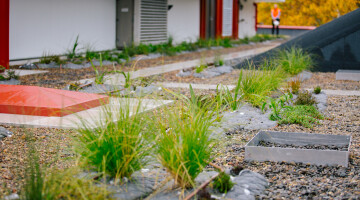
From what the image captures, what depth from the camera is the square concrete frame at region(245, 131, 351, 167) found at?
12.3 feet

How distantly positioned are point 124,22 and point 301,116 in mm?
9531

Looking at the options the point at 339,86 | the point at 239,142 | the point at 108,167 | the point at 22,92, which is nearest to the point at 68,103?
the point at 22,92

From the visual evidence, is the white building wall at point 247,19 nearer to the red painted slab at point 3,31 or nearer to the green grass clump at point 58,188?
the red painted slab at point 3,31

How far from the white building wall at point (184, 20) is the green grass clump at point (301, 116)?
10.9 metres

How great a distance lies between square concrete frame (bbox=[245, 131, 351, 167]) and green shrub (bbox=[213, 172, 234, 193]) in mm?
821

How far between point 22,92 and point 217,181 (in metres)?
3.52

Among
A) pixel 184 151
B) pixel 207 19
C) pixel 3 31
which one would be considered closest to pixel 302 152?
pixel 184 151

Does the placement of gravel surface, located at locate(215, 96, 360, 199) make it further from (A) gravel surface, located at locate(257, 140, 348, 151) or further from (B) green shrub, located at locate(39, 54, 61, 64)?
(B) green shrub, located at locate(39, 54, 61, 64)

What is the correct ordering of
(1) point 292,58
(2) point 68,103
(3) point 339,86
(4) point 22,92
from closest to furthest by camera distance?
(2) point 68,103
(4) point 22,92
(3) point 339,86
(1) point 292,58

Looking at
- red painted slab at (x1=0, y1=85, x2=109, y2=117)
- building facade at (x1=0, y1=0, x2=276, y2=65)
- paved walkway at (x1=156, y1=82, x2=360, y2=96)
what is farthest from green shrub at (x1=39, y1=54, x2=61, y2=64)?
red painted slab at (x1=0, y1=85, x2=109, y2=117)

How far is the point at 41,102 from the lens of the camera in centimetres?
551

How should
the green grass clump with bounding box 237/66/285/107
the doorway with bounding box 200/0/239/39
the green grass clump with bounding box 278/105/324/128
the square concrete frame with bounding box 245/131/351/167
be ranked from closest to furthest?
the square concrete frame with bounding box 245/131/351/167 < the green grass clump with bounding box 278/105/324/128 < the green grass clump with bounding box 237/66/285/107 < the doorway with bounding box 200/0/239/39

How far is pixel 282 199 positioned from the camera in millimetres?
3127

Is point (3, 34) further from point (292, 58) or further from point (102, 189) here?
point (102, 189)
